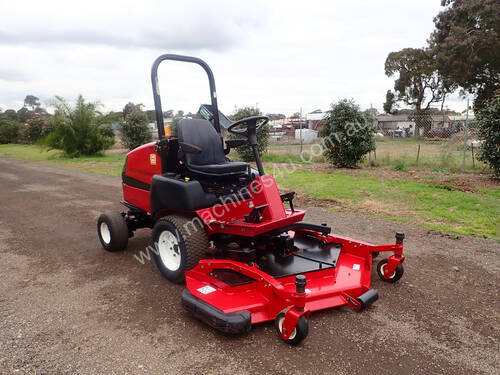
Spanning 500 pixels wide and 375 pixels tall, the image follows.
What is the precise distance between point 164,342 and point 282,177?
7.92 metres

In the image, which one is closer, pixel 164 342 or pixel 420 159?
pixel 164 342

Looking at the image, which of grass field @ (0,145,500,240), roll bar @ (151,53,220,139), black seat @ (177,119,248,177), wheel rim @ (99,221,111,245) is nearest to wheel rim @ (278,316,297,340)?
black seat @ (177,119,248,177)

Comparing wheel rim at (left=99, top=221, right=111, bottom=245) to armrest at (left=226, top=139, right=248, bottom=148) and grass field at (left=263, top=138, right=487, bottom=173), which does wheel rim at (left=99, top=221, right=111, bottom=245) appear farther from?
grass field at (left=263, top=138, right=487, bottom=173)

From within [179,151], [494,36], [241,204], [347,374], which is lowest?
[347,374]

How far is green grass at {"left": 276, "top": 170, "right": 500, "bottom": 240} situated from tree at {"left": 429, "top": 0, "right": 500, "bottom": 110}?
62.4 feet

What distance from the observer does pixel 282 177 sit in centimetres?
1040

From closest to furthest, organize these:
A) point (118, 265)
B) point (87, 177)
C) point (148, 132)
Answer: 1. point (118, 265)
2. point (87, 177)
3. point (148, 132)

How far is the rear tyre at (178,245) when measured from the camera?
351 centimetres

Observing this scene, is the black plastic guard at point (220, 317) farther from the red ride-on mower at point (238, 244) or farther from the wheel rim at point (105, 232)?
the wheel rim at point (105, 232)

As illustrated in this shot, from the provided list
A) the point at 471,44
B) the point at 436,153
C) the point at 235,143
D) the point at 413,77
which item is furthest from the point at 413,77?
the point at 235,143

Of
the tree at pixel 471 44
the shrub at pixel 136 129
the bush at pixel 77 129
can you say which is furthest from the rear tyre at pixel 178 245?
the tree at pixel 471 44

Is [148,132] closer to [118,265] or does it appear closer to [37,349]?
[118,265]

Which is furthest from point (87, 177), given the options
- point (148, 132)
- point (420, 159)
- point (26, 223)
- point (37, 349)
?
point (420, 159)

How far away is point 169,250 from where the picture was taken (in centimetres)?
392
